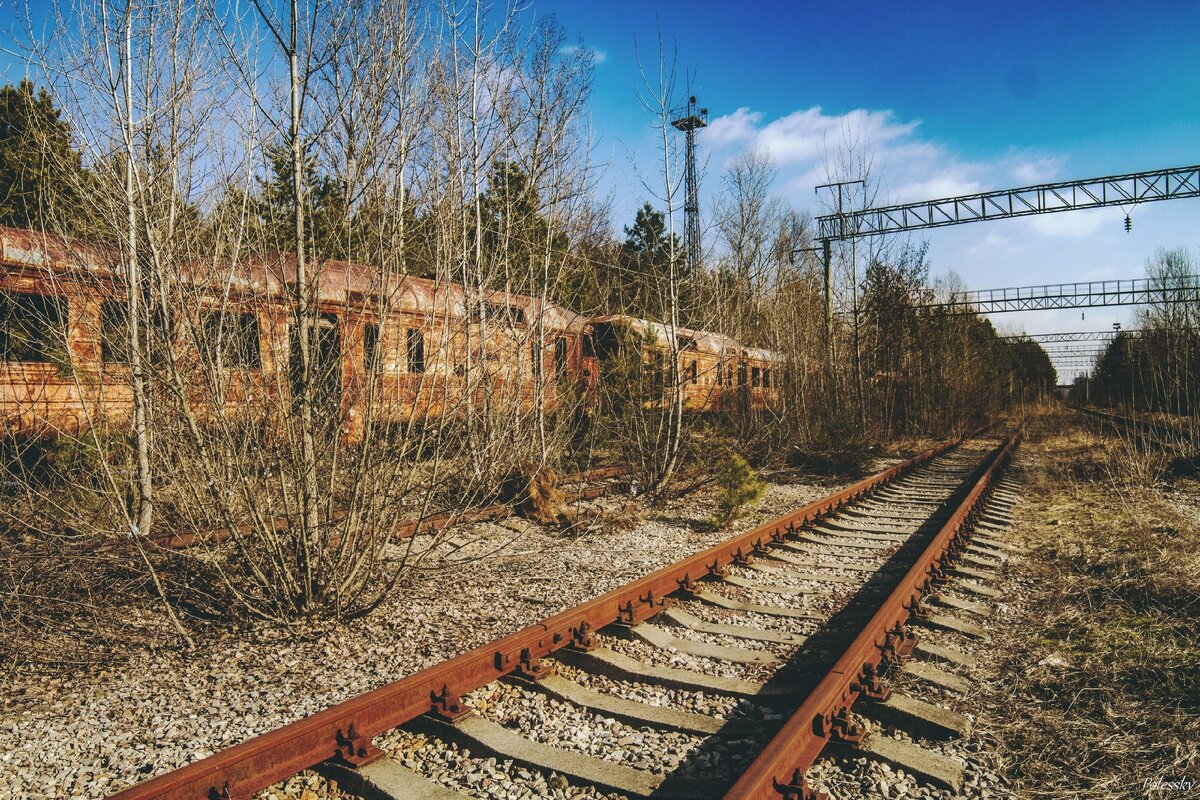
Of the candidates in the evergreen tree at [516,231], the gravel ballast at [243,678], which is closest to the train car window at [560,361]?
the evergreen tree at [516,231]

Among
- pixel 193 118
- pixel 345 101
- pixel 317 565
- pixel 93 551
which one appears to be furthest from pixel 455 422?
pixel 193 118

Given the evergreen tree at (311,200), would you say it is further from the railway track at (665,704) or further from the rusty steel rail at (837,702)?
the rusty steel rail at (837,702)

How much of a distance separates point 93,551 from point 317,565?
6.43ft

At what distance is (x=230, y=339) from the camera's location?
13.2 feet

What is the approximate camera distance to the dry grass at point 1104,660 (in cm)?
263

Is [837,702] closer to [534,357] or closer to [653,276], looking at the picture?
[534,357]

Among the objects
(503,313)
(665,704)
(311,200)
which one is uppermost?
(311,200)

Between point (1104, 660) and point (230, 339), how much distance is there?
203 inches

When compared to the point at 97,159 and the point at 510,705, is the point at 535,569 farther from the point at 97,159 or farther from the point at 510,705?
the point at 97,159

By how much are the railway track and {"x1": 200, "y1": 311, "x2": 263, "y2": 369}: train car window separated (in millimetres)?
2296

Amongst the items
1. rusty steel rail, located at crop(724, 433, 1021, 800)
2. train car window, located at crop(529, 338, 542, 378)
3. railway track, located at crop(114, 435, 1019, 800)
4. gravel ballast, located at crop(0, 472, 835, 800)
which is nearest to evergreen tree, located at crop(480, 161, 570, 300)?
train car window, located at crop(529, 338, 542, 378)

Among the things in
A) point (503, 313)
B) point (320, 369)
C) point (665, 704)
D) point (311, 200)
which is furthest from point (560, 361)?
point (665, 704)

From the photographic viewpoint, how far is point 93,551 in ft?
16.5

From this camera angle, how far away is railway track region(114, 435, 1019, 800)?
2.50m
